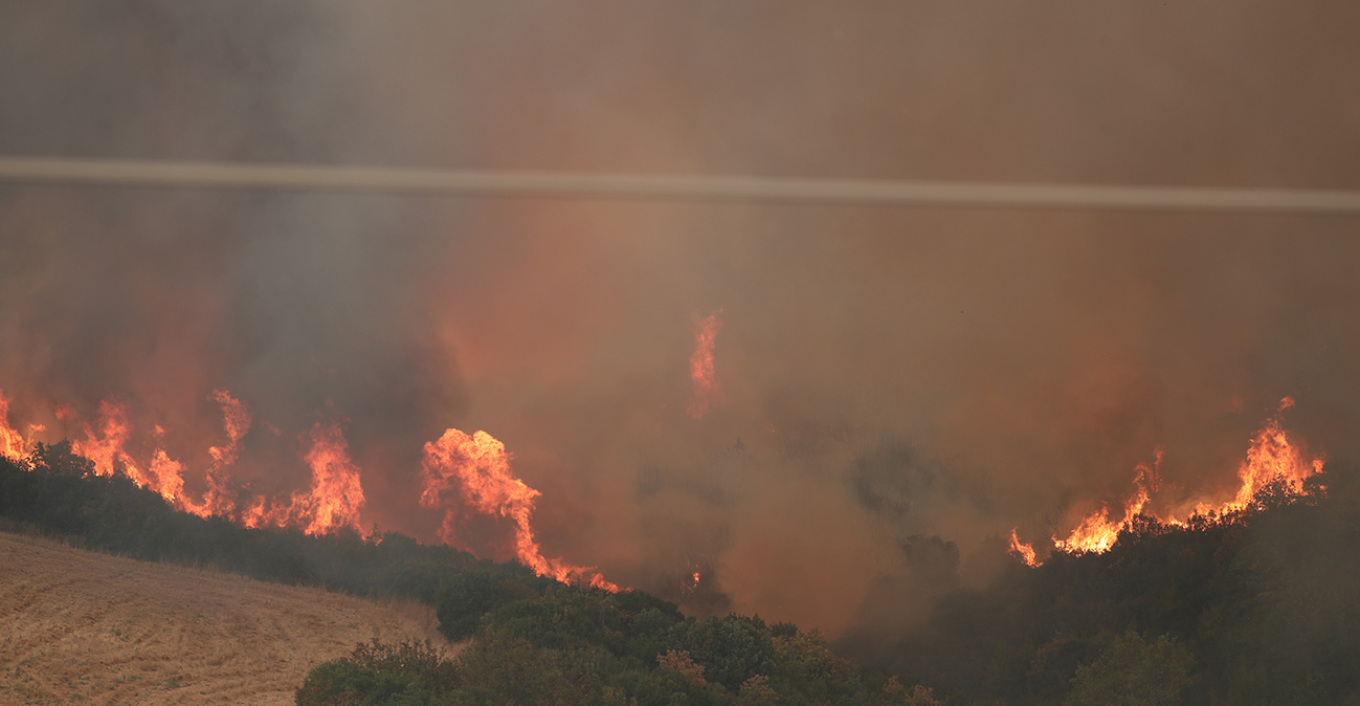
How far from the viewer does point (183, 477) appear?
50625 mm

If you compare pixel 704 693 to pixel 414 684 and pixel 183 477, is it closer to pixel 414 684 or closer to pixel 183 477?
pixel 414 684

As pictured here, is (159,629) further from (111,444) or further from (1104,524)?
(1104,524)

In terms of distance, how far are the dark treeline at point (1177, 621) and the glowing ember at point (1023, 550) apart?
0.75 m

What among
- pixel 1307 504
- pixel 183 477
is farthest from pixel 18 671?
pixel 1307 504

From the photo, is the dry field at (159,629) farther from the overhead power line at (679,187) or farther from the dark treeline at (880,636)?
the overhead power line at (679,187)

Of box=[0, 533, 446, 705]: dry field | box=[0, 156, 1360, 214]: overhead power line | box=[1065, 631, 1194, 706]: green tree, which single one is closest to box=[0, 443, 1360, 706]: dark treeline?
box=[1065, 631, 1194, 706]: green tree

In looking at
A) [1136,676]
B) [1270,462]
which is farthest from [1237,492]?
[1136,676]

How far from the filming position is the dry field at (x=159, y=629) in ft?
72.8

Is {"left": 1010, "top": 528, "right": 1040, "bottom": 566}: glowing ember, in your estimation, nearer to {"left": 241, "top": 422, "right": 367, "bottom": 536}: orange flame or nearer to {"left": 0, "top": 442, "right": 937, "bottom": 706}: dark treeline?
{"left": 0, "top": 442, "right": 937, "bottom": 706}: dark treeline

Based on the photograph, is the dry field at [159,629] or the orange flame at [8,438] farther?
the orange flame at [8,438]

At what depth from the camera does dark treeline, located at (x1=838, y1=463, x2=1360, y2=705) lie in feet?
102

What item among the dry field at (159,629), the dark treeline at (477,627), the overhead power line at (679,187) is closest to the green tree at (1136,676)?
the dark treeline at (477,627)

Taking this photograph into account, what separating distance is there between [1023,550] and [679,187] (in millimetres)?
51609

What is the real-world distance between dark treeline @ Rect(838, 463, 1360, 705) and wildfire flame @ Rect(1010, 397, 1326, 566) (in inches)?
53.2
